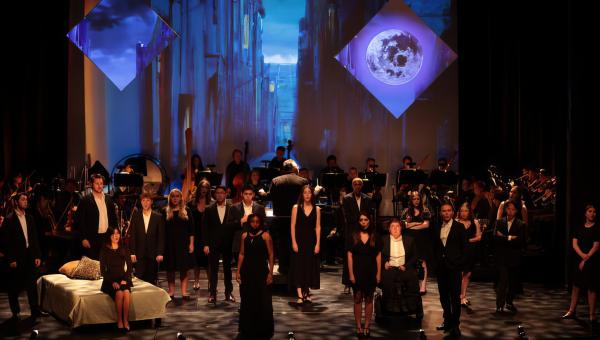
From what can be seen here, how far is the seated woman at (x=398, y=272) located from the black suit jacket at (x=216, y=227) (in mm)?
2056

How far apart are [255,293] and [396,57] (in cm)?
974

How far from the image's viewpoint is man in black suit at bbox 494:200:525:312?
9547 mm

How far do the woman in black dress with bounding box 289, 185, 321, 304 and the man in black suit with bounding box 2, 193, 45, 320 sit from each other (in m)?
3.06

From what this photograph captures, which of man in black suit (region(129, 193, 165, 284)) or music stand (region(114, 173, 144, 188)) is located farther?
music stand (region(114, 173, 144, 188))

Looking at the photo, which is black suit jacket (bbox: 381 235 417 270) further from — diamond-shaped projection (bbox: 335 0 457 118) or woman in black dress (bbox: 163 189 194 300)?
diamond-shaped projection (bbox: 335 0 457 118)

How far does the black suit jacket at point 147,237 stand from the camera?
9664mm

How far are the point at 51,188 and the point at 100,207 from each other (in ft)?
13.9

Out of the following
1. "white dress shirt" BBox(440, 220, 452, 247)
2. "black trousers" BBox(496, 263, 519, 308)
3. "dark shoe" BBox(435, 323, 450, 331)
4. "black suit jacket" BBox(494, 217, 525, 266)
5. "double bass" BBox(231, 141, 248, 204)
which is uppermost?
"double bass" BBox(231, 141, 248, 204)

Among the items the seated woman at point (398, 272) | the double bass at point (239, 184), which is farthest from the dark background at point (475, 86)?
the seated woman at point (398, 272)

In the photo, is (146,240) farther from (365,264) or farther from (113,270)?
(365,264)

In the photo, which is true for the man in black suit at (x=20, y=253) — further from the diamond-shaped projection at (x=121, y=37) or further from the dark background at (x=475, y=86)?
the diamond-shaped projection at (x=121, y=37)

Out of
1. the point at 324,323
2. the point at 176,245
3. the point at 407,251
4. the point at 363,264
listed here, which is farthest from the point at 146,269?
the point at 407,251

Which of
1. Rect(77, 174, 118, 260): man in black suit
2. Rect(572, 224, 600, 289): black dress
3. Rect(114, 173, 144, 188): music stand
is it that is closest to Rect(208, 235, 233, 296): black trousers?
Rect(77, 174, 118, 260): man in black suit

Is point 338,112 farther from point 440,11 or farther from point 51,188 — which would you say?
point 51,188
